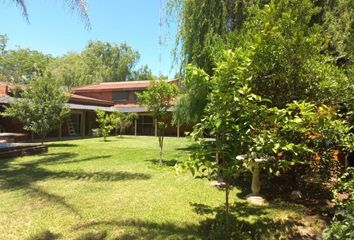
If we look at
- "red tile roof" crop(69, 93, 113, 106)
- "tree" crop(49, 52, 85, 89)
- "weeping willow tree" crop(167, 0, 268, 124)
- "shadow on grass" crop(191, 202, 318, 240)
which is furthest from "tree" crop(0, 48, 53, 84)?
"shadow on grass" crop(191, 202, 318, 240)

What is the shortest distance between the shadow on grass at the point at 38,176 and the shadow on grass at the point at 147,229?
0.90m

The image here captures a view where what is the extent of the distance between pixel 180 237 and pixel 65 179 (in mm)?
4908

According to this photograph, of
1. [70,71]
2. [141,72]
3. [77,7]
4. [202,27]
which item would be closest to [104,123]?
[202,27]

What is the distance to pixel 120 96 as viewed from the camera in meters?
31.1

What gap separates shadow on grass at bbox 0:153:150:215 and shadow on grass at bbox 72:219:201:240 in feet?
2.95

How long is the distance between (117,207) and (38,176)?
3.97 metres

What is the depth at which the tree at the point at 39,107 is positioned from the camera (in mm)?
15586

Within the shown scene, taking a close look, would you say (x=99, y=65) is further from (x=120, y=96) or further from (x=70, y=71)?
(x=120, y=96)

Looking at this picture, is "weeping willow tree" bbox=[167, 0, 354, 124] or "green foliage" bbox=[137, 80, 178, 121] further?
"green foliage" bbox=[137, 80, 178, 121]

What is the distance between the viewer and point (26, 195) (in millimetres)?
6973

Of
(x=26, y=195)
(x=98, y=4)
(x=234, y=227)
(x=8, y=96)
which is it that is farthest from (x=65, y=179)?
(x=8, y=96)

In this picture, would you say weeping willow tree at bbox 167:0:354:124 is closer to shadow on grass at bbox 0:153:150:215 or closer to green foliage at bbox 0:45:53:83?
shadow on grass at bbox 0:153:150:215

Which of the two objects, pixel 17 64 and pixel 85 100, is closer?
pixel 85 100

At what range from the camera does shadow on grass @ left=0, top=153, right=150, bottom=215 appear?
22.9ft
